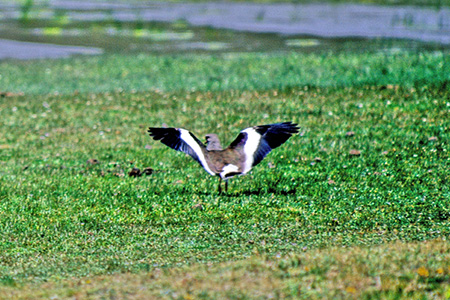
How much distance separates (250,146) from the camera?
8.96 metres

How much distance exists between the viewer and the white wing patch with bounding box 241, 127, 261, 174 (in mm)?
8781

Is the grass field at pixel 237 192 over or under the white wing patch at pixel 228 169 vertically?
under

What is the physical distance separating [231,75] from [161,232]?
11338 millimetres

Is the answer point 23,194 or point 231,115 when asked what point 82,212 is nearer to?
point 23,194

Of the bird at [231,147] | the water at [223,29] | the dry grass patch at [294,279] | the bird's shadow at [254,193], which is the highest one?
the water at [223,29]

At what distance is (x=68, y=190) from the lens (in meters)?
10.5

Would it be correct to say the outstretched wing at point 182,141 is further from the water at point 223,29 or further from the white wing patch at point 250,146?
the water at point 223,29

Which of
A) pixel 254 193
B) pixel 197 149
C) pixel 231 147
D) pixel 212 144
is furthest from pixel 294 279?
pixel 254 193

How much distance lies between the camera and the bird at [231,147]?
868 centimetres

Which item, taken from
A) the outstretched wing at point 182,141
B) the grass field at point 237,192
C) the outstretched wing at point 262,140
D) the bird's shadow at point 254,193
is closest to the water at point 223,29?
the grass field at point 237,192

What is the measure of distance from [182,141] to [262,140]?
1.00m

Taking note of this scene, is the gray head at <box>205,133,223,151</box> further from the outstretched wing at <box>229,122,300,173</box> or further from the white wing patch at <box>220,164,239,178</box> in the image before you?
the white wing patch at <box>220,164,239,178</box>

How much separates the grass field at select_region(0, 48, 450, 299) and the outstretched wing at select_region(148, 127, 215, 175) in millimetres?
872

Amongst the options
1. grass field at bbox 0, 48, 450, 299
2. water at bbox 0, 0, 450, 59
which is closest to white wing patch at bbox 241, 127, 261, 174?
grass field at bbox 0, 48, 450, 299
